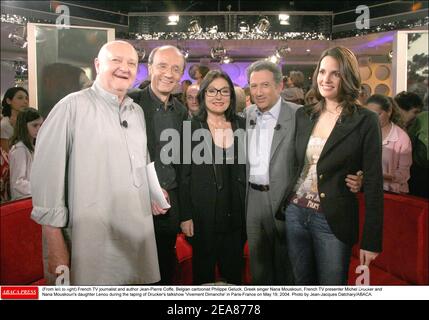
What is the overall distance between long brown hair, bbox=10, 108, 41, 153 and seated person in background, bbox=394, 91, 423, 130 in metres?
1.51

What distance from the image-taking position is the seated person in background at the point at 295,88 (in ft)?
6.17

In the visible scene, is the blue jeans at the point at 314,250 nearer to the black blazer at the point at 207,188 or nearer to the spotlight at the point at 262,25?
the black blazer at the point at 207,188

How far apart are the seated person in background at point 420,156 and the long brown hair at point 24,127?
1581 millimetres

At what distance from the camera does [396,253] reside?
Answer: 1.96 m

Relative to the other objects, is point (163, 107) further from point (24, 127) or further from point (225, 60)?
point (24, 127)

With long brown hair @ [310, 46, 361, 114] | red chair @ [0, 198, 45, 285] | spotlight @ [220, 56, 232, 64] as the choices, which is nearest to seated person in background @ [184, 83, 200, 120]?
spotlight @ [220, 56, 232, 64]

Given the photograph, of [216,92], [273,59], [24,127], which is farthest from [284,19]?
[24,127]

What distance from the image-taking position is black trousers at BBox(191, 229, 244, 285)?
6.47 feet

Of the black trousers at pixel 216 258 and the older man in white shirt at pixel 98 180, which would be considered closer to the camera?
the older man in white shirt at pixel 98 180

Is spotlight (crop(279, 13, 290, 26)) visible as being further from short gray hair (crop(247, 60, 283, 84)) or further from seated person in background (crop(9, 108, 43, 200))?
seated person in background (crop(9, 108, 43, 200))

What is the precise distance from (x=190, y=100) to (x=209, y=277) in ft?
2.48

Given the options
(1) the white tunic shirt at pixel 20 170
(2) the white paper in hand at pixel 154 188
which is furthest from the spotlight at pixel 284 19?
(1) the white tunic shirt at pixel 20 170
